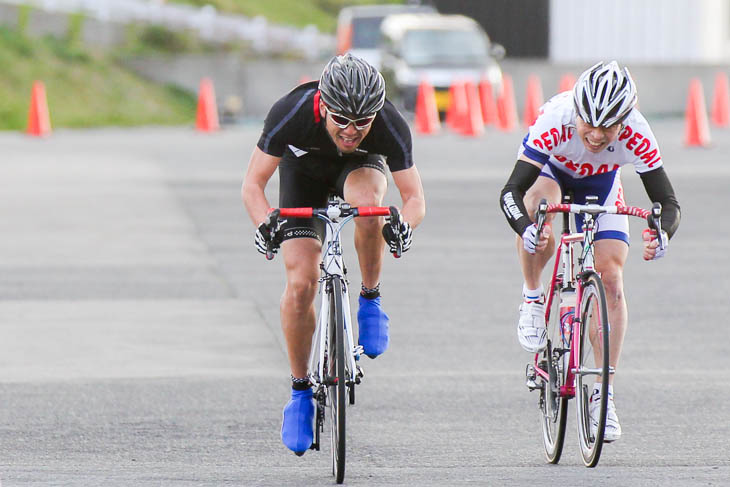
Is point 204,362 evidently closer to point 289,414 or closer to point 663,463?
point 289,414

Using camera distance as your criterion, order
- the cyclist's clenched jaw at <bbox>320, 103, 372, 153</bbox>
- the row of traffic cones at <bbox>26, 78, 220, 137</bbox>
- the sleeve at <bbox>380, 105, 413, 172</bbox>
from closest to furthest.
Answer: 1. the cyclist's clenched jaw at <bbox>320, 103, 372, 153</bbox>
2. the sleeve at <bbox>380, 105, 413, 172</bbox>
3. the row of traffic cones at <bbox>26, 78, 220, 137</bbox>

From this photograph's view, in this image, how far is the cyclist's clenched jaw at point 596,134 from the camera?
6.86m

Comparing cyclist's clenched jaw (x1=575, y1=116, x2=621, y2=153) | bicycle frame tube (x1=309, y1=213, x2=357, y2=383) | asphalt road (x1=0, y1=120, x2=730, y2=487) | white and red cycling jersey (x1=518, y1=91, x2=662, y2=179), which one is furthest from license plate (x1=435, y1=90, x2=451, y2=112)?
bicycle frame tube (x1=309, y1=213, x2=357, y2=383)

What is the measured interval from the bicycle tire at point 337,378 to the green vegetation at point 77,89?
82.0 feet

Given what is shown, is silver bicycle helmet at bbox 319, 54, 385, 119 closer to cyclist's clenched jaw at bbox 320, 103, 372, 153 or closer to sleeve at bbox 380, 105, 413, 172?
cyclist's clenched jaw at bbox 320, 103, 372, 153

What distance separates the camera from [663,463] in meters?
6.95

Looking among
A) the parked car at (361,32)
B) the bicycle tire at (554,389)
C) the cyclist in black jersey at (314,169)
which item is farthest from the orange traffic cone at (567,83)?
the bicycle tire at (554,389)

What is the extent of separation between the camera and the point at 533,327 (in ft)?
24.8

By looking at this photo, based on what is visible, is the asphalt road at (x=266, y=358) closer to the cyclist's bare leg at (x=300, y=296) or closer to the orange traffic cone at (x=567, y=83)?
the cyclist's bare leg at (x=300, y=296)

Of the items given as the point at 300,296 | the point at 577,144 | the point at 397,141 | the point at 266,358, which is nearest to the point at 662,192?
the point at 577,144

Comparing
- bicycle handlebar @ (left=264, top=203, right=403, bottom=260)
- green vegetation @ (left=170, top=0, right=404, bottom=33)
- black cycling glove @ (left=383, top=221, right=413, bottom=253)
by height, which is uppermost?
bicycle handlebar @ (left=264, top=203, right=403, bottom=260)

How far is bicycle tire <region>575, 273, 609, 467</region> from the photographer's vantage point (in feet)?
21.4

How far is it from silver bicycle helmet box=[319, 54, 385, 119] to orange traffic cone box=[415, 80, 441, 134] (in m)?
21.9

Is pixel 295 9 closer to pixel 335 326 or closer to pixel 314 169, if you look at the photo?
pixel 314 169
